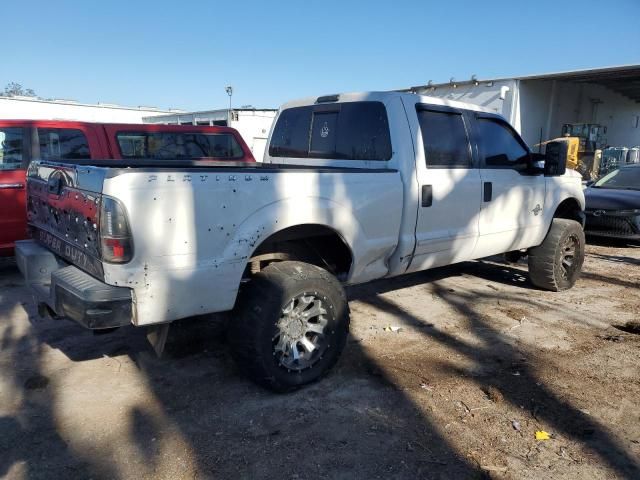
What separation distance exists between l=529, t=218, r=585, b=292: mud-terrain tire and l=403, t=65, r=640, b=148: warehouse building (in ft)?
37.7

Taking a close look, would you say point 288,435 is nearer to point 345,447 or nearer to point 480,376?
point 345,447

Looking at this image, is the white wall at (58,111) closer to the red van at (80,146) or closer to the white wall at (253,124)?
the white wall at (253,124)

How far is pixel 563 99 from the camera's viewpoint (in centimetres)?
2173

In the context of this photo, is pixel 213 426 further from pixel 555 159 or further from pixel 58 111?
pixel 58 111

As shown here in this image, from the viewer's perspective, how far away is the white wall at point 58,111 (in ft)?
73.5

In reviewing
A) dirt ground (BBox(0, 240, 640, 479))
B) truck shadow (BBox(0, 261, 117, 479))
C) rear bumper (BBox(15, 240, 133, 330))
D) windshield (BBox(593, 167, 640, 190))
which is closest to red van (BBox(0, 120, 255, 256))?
dirt ground (BBox(0, 240, 640, 479))

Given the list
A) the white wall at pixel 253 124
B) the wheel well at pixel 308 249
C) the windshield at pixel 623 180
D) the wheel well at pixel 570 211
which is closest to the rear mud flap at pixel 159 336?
the wheel well at pixel 308 249

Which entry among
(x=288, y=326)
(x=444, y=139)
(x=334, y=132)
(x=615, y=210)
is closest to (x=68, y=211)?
Result: (x=288, y=326)

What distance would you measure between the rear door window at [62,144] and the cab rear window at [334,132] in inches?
107

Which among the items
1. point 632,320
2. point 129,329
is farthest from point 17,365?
point 632,320

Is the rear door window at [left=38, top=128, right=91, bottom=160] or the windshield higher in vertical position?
the rear door window at [left=38, top=128, right=91, bottom=160]

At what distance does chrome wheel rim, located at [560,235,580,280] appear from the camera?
579 centimetres

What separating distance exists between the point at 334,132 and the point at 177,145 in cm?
341

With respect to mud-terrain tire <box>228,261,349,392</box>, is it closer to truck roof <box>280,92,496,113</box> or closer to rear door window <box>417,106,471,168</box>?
rear door window <box>417,106,471,168</box>
